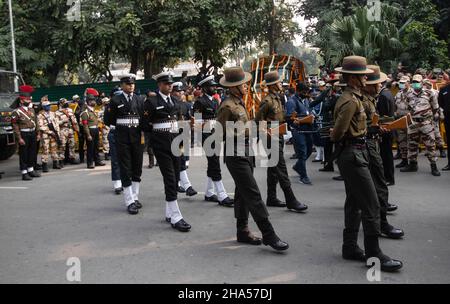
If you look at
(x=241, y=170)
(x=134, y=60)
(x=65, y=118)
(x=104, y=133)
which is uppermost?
(x=134, y=60)

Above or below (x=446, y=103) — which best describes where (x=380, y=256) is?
below

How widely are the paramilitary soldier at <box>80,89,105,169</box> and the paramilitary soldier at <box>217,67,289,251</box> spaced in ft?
23.5

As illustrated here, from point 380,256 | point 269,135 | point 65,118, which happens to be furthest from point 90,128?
point 380,256

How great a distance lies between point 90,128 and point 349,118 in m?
8.77

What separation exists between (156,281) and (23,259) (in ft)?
5.80

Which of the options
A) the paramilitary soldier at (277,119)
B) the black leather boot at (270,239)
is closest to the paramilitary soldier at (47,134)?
the paramilitary soldier at (277,119)

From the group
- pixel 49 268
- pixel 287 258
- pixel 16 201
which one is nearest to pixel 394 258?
pixel 287 258

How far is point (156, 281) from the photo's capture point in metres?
4.63

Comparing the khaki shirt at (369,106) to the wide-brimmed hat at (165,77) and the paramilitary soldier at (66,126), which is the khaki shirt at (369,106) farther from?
the paramilitary soldier at (66,126)

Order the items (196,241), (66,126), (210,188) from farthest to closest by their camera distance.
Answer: (66,126), (210,188), (196,241)

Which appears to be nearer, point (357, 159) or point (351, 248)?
point (357, 159)

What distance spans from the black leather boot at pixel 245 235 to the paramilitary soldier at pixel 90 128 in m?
7.30

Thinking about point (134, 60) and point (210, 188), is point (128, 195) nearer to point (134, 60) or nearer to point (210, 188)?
point (210, 188)

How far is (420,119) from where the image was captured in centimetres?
1003
